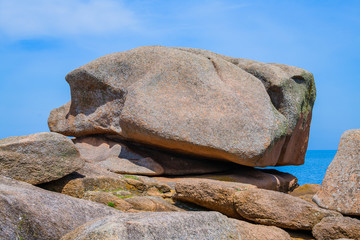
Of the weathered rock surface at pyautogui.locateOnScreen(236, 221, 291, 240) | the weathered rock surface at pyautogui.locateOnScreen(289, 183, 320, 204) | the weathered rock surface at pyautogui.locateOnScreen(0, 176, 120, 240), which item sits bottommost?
the weathered rock surface at pyautogui.locateOnScreen(0, 176, 120, 240)

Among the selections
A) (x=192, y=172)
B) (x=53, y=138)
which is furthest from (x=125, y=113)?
(x=53, y=138)

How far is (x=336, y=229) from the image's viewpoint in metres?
6.27

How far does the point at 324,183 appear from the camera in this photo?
7.77 meters

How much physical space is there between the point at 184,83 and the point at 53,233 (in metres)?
9.35

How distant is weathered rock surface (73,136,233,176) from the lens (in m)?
13.1

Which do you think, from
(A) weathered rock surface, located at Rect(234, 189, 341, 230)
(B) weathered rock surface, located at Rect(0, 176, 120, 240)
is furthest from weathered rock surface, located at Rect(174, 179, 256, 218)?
(B) weathered rock surface, located at Rect(0, 176, 120, 240)

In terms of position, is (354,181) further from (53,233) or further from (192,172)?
(192,172)

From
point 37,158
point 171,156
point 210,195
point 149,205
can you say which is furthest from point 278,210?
point 171,156

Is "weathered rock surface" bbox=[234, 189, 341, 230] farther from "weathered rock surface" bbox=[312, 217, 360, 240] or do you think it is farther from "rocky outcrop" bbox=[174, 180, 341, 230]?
"weathered rock surface" bbox=[312, 217, 360, 240]

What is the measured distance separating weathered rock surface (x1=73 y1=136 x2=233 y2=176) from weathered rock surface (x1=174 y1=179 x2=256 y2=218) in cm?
509

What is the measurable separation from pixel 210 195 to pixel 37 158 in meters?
3.71

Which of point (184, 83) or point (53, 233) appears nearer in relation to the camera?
point (53, 233)

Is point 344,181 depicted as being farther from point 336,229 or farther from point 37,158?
point 37,158

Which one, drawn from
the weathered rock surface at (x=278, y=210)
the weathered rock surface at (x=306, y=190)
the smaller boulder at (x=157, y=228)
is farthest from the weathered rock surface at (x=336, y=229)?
the weathered rock surface at (x=306, y=190)
